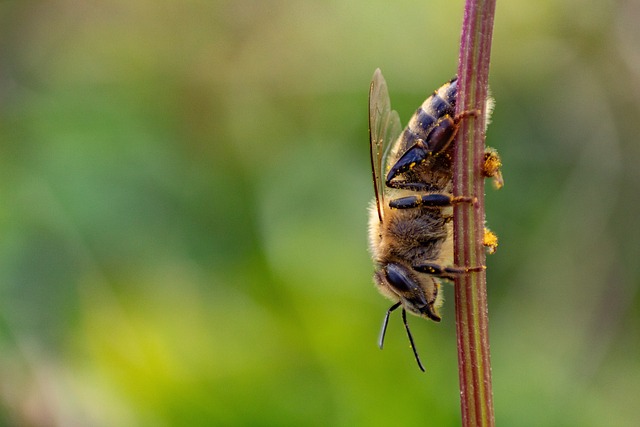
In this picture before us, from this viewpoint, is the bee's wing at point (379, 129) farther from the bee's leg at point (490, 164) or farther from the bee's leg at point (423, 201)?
the bee's leg at point (490, 164)

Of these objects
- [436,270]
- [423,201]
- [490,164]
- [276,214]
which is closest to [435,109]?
[423,201]

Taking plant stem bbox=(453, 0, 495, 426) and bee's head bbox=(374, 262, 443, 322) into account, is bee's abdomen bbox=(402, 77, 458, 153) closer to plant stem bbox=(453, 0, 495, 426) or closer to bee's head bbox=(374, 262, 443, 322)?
bee's head bbox=(374, 262, 443, 322)

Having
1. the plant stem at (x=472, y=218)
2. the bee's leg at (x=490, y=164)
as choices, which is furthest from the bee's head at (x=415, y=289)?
the plant stem at (x=472, y=218)

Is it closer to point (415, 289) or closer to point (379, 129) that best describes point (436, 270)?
point (415, 289)

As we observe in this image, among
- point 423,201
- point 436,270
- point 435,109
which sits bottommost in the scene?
point 436,270

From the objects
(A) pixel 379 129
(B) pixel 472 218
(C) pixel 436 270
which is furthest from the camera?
(A) pixel 379 129

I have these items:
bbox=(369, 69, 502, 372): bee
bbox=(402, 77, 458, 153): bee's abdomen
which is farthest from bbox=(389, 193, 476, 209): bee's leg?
bbox=(402, 77, 458, 153): bee's abdomen
